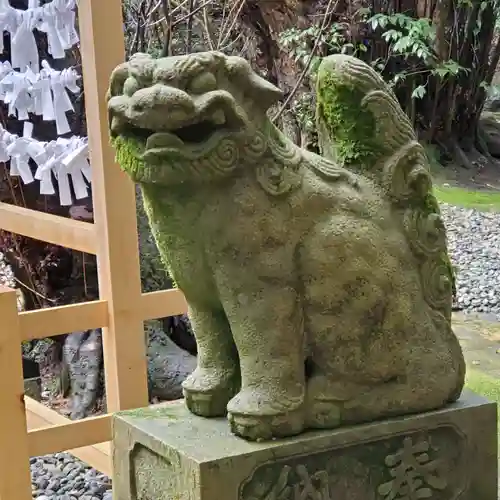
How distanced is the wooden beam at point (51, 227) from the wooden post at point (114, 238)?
0.24ft

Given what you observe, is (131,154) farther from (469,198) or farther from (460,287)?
(469,198)

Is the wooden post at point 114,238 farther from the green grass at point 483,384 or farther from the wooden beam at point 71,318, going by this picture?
the green grass at point 483,384

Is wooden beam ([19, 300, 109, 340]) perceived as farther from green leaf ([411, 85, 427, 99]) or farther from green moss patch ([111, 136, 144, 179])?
green leaf ([411, 85, 427, 99])

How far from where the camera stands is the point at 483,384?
3545 millimetres

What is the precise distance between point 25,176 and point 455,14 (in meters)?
5.33

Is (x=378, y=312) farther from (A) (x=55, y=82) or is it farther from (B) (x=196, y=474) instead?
Result: (A) (x=55, y=82)

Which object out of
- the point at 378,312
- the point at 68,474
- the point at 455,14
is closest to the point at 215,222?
the point at 378,312

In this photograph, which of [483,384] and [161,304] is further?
[483,384]

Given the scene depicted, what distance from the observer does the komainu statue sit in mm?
1418

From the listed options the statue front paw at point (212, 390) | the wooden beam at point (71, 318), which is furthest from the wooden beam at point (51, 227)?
the statue front paw at point (212, 390)

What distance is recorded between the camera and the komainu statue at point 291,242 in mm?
1418

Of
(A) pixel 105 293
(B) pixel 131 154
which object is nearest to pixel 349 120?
(B) pixel 131 154

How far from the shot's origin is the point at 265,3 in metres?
4.54

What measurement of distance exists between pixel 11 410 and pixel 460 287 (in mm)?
3536
